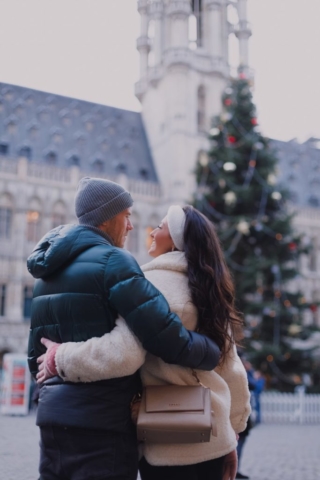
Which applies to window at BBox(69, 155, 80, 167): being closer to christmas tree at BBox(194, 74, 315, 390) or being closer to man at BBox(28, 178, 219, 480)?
christmas tree at BBox(194, 74, 315, 390)

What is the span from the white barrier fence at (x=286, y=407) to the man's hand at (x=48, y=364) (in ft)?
53.3

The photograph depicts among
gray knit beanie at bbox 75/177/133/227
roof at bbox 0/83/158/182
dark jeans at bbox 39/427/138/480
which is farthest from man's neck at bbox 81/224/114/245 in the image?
roof at bbox 0/83/158/182

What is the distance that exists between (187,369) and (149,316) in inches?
12.6

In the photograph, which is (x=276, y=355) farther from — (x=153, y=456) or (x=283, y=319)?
(x=153, y=456)

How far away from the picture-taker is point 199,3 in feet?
Answer: 128

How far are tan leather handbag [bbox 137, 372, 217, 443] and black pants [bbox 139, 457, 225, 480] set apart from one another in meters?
0.17

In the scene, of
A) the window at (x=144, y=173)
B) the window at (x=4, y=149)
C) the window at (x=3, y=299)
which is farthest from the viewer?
the window at (x=144, y=173)

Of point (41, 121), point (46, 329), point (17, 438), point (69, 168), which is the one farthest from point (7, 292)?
point (46, 329)

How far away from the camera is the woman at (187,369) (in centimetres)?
224

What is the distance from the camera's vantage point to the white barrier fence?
17875 millimetres

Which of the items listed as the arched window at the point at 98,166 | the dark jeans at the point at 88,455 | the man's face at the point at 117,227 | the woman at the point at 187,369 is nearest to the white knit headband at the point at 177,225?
the woman at the point at 187,369

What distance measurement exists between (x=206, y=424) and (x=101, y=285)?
2.10 ft

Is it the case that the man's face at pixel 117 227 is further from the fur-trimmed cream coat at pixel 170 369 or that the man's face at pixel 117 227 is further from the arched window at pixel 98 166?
the arched window at pixel 98 166

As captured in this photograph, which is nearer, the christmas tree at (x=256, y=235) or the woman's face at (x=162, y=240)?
the woman's face at (x=162, y=240)
